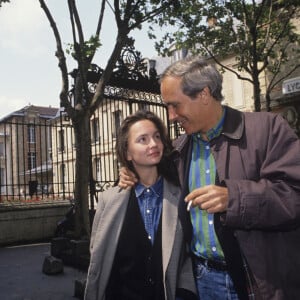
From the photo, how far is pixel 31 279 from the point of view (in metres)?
6.38

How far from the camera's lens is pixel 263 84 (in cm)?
1839

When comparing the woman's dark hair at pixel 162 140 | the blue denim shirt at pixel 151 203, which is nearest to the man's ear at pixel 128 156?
the woman's dark hair at pixel 162 140

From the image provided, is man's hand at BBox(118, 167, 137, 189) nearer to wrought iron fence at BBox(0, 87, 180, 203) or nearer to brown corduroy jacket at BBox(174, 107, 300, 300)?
brown corduroy jacket at BBox(174, 107, 300, 300)

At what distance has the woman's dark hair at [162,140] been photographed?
2275mm

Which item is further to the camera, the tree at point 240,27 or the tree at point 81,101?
the tree at point 240,27

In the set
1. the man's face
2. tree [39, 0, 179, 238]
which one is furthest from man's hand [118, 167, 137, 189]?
tree [39, 0, 179, 238]

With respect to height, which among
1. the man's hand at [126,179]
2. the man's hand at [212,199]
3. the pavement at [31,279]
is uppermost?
the man's hand at [126,179]

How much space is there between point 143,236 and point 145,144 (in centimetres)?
56

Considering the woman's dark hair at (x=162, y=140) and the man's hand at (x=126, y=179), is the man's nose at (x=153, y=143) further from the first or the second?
the man's hand at (x=126, y=179)

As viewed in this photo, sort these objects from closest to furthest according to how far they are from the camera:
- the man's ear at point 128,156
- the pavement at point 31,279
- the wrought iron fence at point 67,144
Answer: the man's ear at point 128,156, the pavement at point 31,279, the wrought iron fence at point 67,144

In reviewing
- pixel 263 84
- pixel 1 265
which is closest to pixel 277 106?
pixel 263 84

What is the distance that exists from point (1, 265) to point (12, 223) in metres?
2.49

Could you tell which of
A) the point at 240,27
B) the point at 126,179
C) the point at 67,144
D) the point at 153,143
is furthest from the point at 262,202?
the point at 240,27

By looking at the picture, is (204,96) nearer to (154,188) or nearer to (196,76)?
(196,76)
